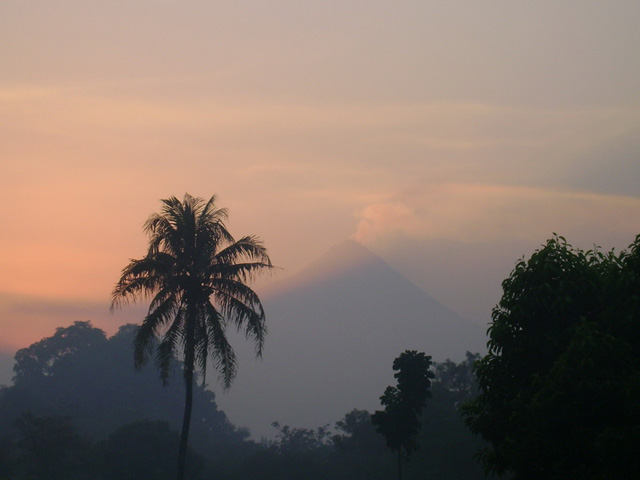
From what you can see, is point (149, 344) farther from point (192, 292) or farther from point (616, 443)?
point (616, 443)

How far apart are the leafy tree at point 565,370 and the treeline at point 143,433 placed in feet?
171

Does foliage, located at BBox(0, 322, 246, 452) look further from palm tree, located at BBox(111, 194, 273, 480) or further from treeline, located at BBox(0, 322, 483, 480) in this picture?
palm tree, located at BBox(111, 194, 273, 480)

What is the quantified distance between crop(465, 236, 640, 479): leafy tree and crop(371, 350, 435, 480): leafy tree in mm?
29055

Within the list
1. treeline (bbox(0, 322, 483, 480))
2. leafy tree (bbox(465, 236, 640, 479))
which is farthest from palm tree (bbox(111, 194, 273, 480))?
treeline (bbox(0, 322, 483, 480))

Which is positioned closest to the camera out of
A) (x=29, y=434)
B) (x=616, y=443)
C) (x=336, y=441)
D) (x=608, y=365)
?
(x=616, y=443)

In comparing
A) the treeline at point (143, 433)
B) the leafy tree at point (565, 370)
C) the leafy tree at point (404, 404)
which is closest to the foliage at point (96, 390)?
the treeline at point (143, 433)

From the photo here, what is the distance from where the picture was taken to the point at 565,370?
2133cm

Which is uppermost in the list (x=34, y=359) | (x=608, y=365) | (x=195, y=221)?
(x=34, y=359)

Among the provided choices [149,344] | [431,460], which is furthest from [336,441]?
[149,344]

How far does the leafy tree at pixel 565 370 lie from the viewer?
826 inches

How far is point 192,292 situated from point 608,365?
17.7 m

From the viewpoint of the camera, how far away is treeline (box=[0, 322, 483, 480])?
7688cm

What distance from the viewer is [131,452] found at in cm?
7906

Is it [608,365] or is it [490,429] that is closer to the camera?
[608,365]
